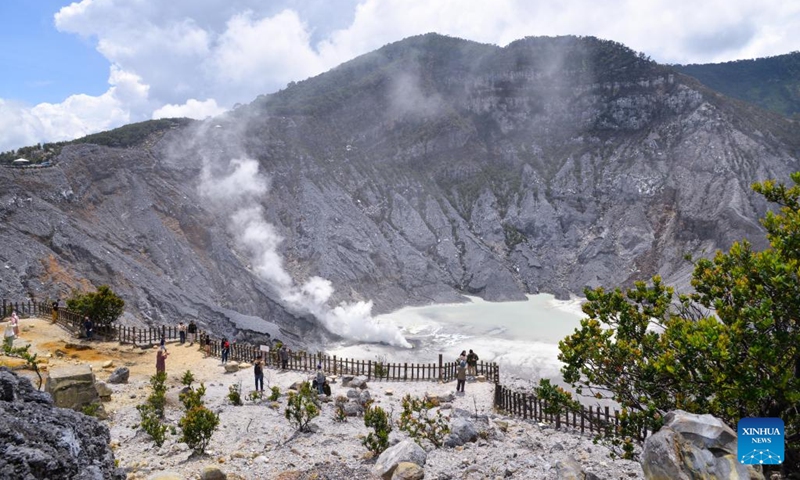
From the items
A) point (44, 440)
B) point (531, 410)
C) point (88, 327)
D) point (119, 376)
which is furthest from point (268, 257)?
point (44, 440)

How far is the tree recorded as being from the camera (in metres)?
6.20

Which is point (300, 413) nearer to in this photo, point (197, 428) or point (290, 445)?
point (290, 445)

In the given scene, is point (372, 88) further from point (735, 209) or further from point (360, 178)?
point (735, 209)

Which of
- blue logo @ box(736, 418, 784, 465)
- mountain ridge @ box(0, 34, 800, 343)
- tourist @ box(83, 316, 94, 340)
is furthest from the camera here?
mountain ridge @ box(0, 34, 800, 343)

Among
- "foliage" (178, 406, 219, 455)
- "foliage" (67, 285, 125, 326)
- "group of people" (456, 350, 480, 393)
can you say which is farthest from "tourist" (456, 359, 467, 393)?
"foliage" (67, 285, 125, 326)

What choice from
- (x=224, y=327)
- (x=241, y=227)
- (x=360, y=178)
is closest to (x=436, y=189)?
(x=360, y=178)

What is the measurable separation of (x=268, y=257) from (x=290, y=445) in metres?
37.0

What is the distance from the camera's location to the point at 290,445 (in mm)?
11961

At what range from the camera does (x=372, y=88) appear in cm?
8675

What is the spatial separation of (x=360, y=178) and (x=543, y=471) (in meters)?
60.6

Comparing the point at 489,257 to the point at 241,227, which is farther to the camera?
the point at 489,257

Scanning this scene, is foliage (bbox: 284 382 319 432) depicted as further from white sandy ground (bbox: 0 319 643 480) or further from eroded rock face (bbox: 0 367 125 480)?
eroded rock face (bbox: 0 367 125 480)

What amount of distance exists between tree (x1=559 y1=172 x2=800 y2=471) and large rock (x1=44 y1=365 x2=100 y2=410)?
1163 centimetres

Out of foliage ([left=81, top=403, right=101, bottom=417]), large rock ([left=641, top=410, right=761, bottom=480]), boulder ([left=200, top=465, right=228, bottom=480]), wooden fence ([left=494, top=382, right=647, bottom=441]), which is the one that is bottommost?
wooden fence ([left=494, top=382, right=647, bottom=441])
